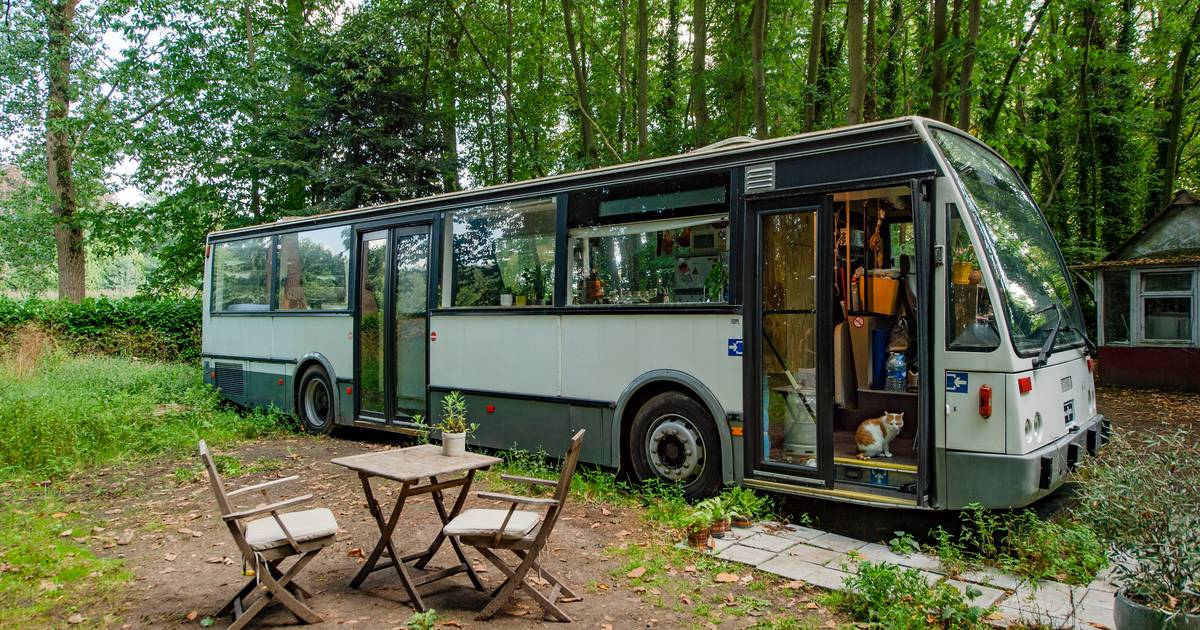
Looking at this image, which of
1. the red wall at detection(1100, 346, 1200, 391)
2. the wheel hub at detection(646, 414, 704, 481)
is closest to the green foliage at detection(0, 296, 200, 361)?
the wheel hub at detection(646, 414, 704, 481)

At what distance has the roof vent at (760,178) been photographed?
647 centimetres

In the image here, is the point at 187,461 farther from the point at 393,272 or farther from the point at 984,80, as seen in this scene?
the point at 984,80

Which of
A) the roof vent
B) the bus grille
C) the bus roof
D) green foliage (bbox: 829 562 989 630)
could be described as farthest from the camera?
the bus grille

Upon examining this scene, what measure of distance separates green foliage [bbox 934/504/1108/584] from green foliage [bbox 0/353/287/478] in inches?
298

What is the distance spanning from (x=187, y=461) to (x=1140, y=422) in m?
13.3

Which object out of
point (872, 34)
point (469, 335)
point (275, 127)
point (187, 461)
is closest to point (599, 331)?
point (469, 335)

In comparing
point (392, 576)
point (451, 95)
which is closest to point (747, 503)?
point (392, 576)

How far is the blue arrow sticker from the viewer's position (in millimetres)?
5387

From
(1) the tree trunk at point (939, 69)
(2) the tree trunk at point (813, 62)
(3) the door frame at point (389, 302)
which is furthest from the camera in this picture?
(2) the tree trunk at point (813, 62)

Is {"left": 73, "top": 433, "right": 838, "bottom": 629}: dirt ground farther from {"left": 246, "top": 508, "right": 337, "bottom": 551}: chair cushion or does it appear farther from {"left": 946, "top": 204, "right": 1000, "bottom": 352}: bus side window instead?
{"left": 946, "top": 204, "right": 1000, "bottom": 352}: bus side window

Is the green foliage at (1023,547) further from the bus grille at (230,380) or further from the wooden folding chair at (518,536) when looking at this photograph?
the bus grille at (230,380)

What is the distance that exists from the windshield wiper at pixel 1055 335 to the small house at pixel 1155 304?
1026cm

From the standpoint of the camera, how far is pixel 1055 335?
5.91 m

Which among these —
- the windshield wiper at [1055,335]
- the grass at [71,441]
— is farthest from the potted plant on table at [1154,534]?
the grass at [71,441]
